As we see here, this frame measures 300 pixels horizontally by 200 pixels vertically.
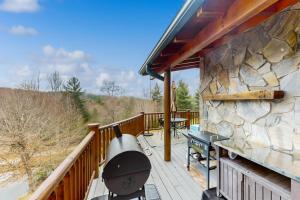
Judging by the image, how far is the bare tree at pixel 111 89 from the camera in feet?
69.1

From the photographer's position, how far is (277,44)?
8.23 feet

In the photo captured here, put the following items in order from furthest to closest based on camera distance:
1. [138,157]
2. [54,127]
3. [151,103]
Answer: [151,103] < [54,127] < [138,157]

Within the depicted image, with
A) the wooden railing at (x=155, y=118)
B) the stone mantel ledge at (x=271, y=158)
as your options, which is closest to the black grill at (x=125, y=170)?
the stone mantel ledge at (x=271, y=158)

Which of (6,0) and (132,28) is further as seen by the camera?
(132,28)

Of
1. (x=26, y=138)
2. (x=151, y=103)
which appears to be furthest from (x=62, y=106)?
(x=151, y=103)

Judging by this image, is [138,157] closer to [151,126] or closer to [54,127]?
[151,126]

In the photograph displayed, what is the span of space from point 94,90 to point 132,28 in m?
8.27

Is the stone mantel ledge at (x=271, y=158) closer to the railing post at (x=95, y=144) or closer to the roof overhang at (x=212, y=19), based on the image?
the roof overhang at (x=212, y=19)

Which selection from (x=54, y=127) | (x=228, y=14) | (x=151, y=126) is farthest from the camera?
(x=54, y=127)

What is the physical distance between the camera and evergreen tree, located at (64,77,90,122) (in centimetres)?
1805

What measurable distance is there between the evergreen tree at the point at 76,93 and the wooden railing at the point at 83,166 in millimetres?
11030

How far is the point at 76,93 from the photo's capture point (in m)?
18.7

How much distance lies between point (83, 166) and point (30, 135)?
34.2 ft

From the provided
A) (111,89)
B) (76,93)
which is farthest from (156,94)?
(76,93)
